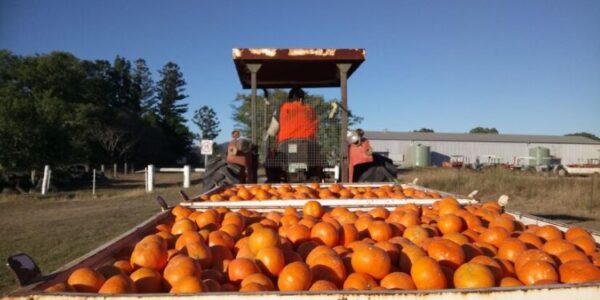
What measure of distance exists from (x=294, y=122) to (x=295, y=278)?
5.01 m

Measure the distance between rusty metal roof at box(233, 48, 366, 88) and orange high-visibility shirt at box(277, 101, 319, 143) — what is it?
2.41ft

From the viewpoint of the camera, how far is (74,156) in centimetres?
2423

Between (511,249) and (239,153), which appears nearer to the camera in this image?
(511,249)

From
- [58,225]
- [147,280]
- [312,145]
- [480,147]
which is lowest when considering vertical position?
[58,225]

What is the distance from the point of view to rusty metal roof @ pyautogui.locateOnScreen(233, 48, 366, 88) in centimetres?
622

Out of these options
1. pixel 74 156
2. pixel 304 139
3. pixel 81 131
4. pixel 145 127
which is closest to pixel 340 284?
pixel 304 139

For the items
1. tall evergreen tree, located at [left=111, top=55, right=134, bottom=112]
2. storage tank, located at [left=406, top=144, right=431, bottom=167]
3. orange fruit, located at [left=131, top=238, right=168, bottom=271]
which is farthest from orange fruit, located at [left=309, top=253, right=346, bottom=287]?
tall evergreen tree, located at [left=111, top=55, right=134, bottom=112]

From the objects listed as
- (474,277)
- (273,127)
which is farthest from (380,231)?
(273,127)

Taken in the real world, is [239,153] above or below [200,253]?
above

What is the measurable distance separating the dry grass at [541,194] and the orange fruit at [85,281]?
1013 cm

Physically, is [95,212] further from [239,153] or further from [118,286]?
[118,286]

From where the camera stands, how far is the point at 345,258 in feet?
6.91

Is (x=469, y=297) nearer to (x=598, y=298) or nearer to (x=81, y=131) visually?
(x=598, y=298)

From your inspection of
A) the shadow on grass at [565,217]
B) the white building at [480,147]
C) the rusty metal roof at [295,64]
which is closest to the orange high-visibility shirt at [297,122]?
the rusty metal roof at [295,64]
